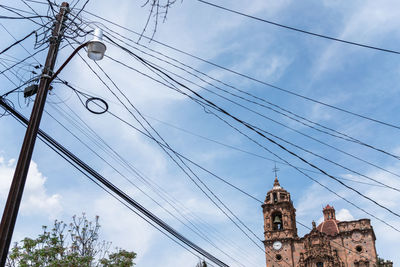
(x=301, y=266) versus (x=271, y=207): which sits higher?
(x=271, y=207)

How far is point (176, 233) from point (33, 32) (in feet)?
20.3

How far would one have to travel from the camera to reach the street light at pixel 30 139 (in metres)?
6.94

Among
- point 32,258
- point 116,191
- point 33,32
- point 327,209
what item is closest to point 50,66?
point 33,32

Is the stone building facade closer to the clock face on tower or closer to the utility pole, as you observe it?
the clock face on tower

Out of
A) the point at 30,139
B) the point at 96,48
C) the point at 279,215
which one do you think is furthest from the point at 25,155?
the point at 279,215

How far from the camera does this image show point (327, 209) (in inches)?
2195

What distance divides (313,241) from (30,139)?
46963 mm

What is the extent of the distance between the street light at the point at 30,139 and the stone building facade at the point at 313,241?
44.6 metres

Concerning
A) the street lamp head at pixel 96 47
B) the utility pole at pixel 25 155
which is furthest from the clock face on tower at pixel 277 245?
the street lamp head at pixel 96 47

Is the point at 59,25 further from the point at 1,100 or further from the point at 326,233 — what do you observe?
the point at 326,233

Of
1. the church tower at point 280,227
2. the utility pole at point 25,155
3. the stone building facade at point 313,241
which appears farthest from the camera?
the church tower at point 280,227

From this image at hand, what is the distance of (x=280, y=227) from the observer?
51.7 metres

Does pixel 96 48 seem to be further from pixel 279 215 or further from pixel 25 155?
pixel 279 215

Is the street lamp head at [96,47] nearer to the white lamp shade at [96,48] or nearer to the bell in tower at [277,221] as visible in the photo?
the white lamp shade at [96,48]
